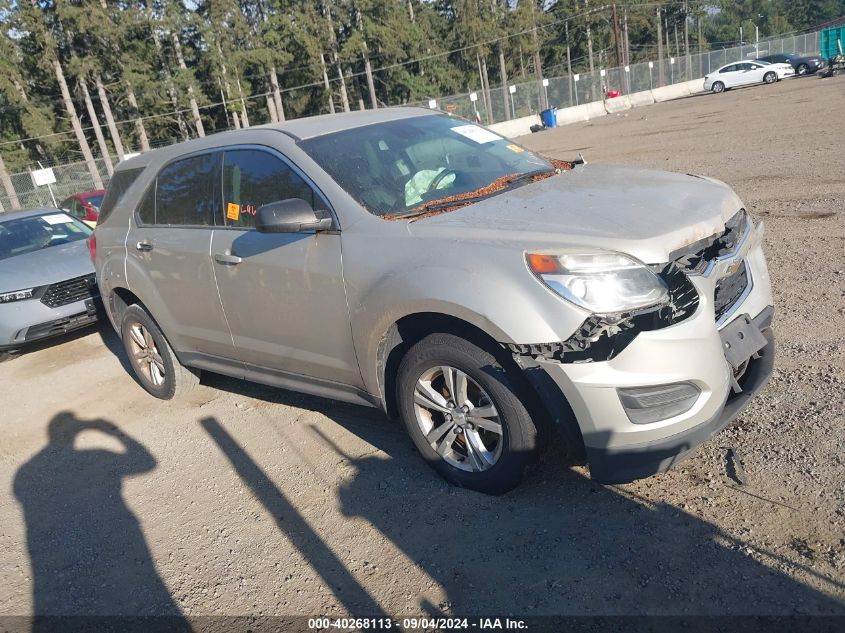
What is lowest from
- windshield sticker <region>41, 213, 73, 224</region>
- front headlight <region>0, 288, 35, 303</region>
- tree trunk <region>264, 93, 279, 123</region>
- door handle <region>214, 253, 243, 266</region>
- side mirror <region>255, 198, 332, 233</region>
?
front headlight <region>0, 288, 35, 303</region>

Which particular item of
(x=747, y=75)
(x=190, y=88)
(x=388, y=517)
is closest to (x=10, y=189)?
(x=190, y=88)

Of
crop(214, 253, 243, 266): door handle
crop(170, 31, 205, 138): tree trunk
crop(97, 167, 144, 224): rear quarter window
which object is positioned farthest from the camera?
crop(170, 31, 205, 138): tree trunk

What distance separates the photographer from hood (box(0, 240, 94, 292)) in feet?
25.0

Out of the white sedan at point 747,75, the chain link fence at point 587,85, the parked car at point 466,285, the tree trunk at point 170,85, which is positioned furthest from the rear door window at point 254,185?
the tree trunk at point 170,85

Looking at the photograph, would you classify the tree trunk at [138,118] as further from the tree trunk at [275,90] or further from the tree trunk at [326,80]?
the tree trunk at [326,80]

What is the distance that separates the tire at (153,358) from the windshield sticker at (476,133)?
8.96 feet

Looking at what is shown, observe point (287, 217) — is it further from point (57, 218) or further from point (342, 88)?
point (342, 88)

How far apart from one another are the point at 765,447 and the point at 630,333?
121cm

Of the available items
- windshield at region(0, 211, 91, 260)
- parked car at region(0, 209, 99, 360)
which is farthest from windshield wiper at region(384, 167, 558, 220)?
windshield at region(0, 211, 91, 260)

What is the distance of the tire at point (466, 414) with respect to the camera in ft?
10.3

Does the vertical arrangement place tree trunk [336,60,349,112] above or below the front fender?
above

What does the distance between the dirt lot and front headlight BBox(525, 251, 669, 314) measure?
3.36 ft

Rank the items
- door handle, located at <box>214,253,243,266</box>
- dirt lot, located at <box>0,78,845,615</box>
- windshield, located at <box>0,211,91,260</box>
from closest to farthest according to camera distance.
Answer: dirt lot, located at <box>0,78,845,615</box> < door handle, located at <box>214,253,243,266</box> < windshield, located at <box>0,211,91,260</box>

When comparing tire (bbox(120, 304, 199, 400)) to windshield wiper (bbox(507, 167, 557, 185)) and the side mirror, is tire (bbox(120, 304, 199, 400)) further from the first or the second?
windshield wiper (bbox(507, 167, 557, 185))
